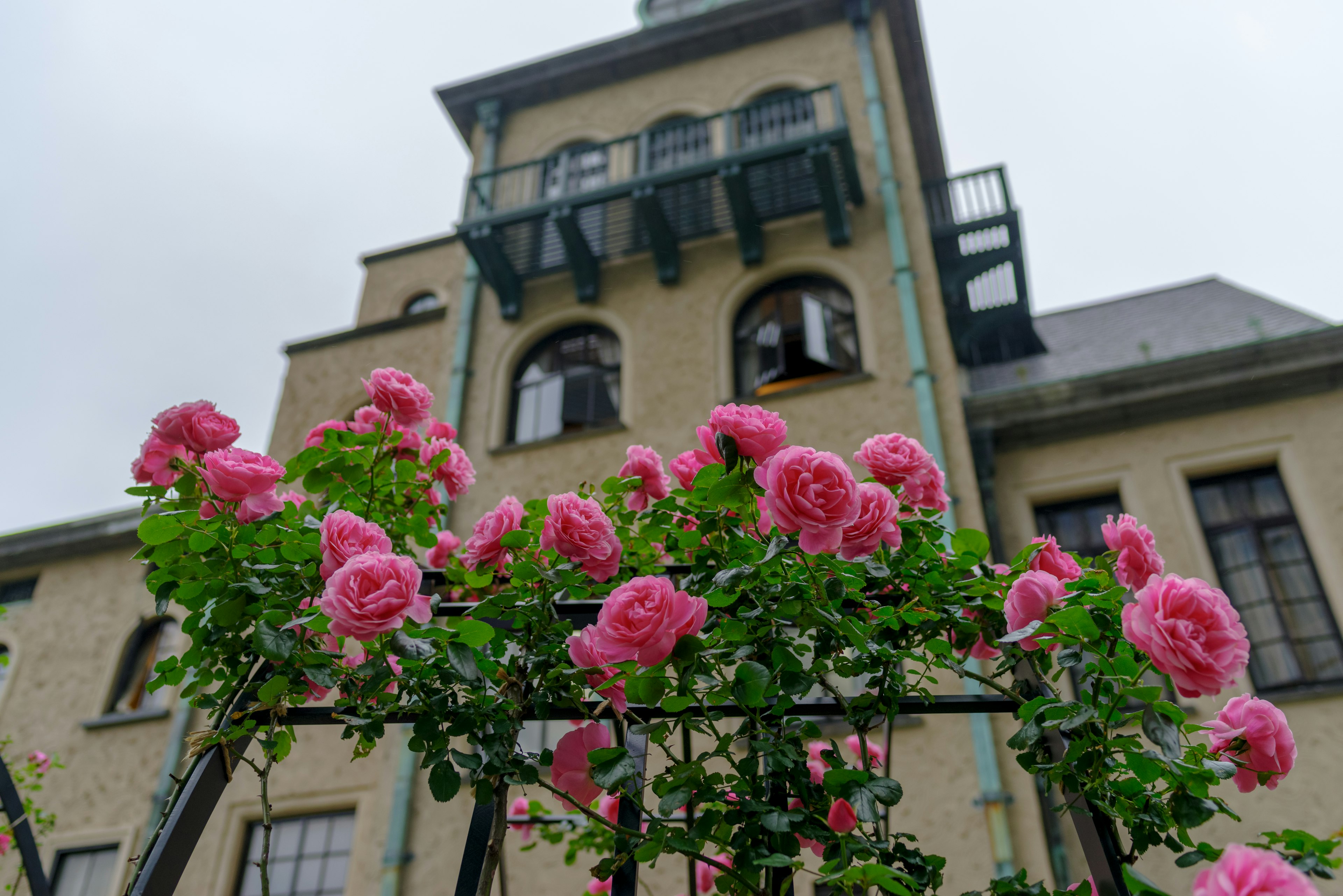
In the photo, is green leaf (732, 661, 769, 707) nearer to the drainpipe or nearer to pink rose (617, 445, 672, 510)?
pink rose (617, 445, 672, 510)

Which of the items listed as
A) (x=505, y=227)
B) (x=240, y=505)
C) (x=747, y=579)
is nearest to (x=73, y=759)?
(x=505, y=227)

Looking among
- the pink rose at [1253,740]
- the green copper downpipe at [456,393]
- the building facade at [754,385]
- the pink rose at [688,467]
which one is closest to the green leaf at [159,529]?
the green copper downpipe at [456,393]

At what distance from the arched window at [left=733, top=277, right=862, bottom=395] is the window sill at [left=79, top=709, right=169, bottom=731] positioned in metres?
6.92

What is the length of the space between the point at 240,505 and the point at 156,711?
29.6 feet

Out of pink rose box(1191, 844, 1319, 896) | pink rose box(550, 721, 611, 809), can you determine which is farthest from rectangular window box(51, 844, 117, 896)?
pink rose box(1191, 844, 1319, 896)

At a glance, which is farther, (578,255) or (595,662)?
(578,255)

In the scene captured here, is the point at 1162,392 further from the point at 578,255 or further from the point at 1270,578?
A: the point at 578,255

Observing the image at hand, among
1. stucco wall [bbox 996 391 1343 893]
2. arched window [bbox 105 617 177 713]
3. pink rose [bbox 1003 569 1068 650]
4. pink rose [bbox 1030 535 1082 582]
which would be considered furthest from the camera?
arched window [bbox 105 617 177 713]

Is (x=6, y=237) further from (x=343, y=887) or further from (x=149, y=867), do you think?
(x=149, y=867)

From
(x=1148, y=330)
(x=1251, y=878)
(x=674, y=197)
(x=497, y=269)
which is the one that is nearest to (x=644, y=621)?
(x=1251, y=878)

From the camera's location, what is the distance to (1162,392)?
816 cm

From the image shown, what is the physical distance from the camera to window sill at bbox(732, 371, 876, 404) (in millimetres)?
8367

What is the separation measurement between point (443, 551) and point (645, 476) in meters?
1.11

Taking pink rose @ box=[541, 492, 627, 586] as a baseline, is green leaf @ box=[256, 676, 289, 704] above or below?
below
